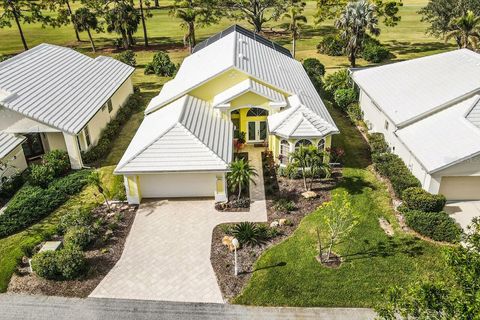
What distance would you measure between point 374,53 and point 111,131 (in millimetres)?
36982

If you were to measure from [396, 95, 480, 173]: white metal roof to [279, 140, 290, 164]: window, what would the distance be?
7591 millimetres

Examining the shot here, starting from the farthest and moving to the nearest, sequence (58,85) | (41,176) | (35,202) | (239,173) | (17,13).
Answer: (17,13) < (58,85) < (41,176) < (35,202) < (239,173)

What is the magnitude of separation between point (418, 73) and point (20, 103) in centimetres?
3006

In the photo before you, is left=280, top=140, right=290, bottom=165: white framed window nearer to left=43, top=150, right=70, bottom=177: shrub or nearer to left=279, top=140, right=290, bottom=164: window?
left=279, top=140, right=290, bottom=164: window

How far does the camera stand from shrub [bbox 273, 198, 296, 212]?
25.6m

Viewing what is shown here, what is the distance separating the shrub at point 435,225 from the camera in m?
22.3

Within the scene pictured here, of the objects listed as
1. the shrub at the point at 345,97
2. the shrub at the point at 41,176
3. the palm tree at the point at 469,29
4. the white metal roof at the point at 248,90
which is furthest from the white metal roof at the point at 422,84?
the shrub at the point at 41,176

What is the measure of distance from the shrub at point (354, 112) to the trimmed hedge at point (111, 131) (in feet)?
68.0

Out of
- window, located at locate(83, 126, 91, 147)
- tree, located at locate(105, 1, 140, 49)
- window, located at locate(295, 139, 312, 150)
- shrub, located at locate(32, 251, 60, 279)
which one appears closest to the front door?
window, located at locate(295, 139, 312, 150)

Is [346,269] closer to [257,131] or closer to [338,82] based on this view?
[257,131]

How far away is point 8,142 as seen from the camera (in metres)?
29.3

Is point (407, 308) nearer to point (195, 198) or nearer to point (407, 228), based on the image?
point (407, 228)

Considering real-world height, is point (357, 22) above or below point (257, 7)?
above

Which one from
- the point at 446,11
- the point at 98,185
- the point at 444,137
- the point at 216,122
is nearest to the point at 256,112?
the point at 216,122
